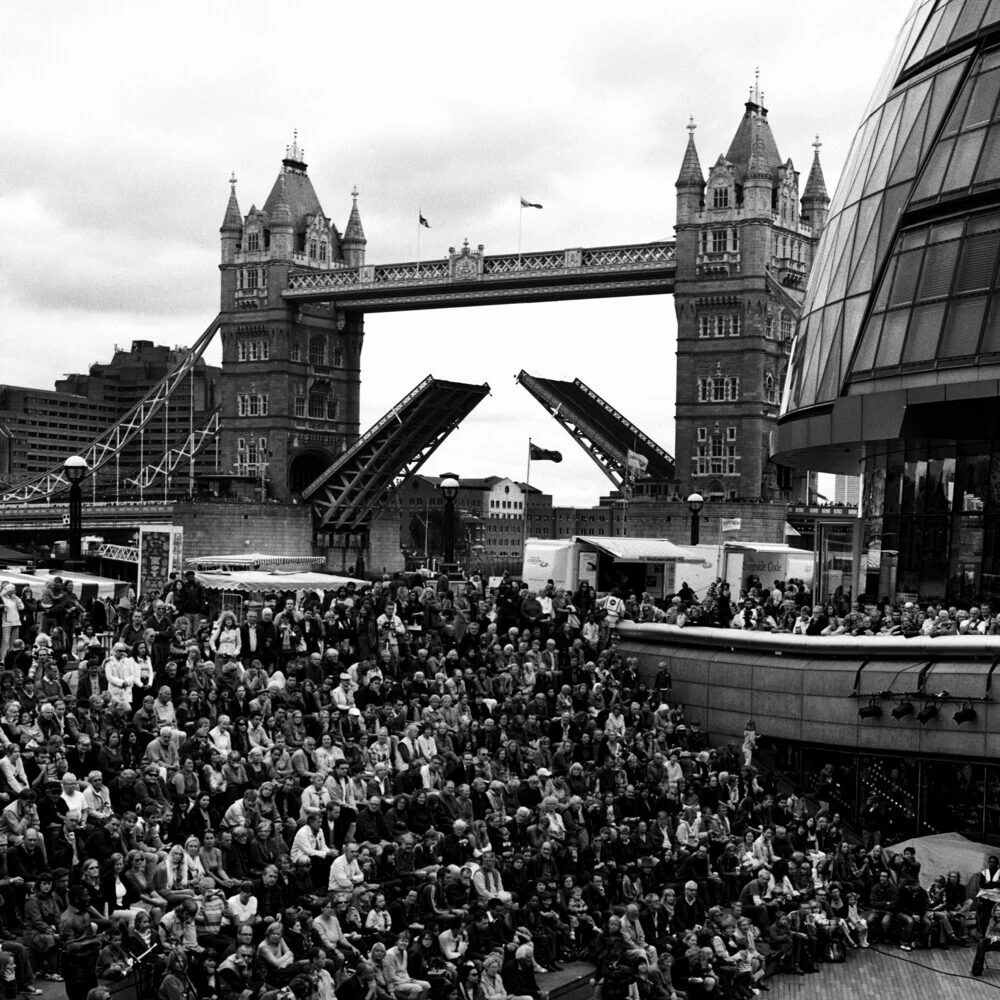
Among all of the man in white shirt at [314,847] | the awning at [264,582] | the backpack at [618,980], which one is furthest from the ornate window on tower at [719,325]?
the backpack at [618,980]

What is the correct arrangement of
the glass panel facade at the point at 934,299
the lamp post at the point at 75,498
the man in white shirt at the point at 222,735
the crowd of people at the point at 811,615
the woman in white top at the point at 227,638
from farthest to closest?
the lamp post at the point at 75,498 < the glass panel facade at the point at 934,299 < the crowd of people at the point at 811,615 < the woman in white top at the point at 227,638 < the man in white shirt at the point at 222,735

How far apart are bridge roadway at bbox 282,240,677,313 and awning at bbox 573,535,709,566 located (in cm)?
3996

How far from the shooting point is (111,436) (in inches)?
4195

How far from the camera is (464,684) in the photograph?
76.6 feet

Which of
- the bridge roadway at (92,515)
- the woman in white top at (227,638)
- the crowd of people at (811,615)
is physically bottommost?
the woman in white top at (227,638)

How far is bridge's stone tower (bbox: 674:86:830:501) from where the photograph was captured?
248ft

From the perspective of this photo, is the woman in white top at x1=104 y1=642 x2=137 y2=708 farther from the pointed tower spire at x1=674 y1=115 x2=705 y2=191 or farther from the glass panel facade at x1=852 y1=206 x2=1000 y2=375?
the pointed tower spire at x1=674 y1=115 x2=705 y2=191

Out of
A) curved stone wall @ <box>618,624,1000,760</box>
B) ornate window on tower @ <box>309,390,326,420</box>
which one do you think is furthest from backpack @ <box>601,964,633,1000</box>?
ornate window on tower @ <box>309,390,326,420</box>

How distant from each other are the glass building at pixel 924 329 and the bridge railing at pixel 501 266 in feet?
152

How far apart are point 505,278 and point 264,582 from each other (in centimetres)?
5443

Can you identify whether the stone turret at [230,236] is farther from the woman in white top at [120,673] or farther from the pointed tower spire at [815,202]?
the woman in white top at [120,673]

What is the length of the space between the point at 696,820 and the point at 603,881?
114 inches

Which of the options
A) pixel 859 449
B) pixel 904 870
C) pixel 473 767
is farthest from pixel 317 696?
pixel 859 449

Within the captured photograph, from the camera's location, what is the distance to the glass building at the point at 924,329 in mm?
27312
